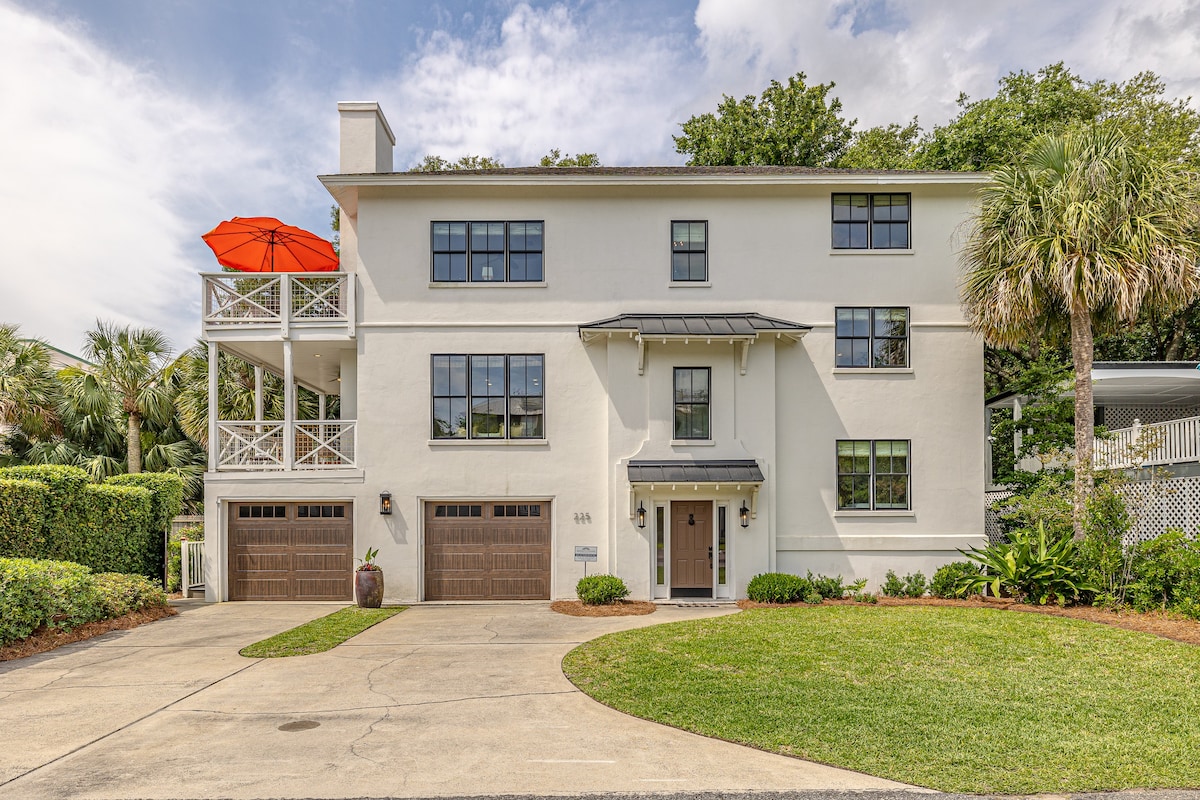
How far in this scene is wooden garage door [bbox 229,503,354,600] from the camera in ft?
51.4

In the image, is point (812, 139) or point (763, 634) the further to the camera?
point (812, 139)

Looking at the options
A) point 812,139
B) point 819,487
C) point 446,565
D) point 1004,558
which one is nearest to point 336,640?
point 446,565

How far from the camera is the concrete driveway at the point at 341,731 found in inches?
226

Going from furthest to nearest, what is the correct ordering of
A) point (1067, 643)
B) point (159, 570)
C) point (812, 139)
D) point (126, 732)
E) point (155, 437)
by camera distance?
point (812, 139) → point (155, 437) → point (159, 570) → point (1067, 643) → point (126, 732)

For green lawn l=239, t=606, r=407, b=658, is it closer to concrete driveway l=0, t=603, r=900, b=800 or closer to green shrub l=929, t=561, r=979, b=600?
concrete driveway l=0, t=603, r=900, b=800

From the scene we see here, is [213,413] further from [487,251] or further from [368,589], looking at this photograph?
[487,251]

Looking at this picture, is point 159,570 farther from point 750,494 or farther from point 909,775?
point 909,775

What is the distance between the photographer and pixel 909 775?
575 centimetres

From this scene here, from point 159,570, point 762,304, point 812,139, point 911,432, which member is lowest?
point 159,570

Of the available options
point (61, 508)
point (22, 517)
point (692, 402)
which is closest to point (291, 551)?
point (61, 508)

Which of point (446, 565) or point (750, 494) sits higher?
point (750, 494)

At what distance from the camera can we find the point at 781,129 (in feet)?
96.2

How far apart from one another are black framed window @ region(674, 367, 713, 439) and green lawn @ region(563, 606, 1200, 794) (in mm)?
4663

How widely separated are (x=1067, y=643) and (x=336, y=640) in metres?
10.6
